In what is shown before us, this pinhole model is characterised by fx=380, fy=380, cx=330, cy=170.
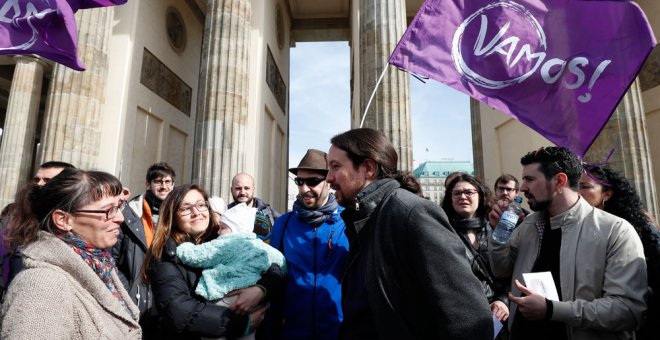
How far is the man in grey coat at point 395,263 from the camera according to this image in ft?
4.04

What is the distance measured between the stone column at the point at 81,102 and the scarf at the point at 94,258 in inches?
288

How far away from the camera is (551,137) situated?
248 centimetres

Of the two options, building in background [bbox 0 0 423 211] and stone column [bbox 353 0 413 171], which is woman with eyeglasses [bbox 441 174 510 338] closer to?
stone column [bbox 353 0 413 171]

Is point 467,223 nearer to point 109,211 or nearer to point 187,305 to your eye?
point 187,305

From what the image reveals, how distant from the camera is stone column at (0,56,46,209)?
554 inches

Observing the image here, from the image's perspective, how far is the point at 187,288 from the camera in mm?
2051

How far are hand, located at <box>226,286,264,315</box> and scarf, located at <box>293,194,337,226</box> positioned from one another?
546 millimetres

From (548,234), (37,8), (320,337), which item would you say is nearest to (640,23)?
(548,234)

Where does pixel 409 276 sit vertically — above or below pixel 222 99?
below

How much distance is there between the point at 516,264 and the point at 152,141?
10789 mm

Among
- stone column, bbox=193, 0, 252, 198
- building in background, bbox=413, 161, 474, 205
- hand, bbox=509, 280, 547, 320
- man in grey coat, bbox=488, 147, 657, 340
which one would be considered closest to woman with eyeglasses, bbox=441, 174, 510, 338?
man in grey coat, bbox=488, 147, 657, 340

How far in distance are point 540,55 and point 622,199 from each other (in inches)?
44.5

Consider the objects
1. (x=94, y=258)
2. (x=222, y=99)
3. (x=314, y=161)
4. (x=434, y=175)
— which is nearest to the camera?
(x=94, y=258)

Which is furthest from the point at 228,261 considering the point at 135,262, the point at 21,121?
the point at 21,121
